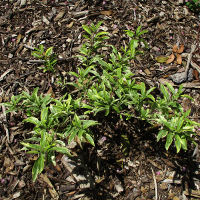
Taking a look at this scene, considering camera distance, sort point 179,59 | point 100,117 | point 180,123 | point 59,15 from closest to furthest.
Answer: point 180,123
point 100,117
point 179,59
point 59,15

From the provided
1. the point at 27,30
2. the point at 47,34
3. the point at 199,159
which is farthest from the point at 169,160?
the point at 27,30

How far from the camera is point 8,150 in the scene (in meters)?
2.74

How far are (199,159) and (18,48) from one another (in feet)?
10.4

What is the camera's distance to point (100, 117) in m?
2.85

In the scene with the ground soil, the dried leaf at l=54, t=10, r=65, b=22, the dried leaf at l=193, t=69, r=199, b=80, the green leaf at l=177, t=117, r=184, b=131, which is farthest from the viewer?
the dried leaf at l=54, t=10, r=65, b=22

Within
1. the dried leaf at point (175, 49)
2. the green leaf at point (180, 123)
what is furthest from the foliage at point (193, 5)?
the green leaf at point (180, 123)

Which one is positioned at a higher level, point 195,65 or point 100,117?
point 195,65

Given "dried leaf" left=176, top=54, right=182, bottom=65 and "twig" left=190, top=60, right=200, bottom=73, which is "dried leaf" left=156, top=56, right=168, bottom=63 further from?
"twig" left=190, top=60, right=200, bottom=73

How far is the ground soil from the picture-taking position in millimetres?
2602

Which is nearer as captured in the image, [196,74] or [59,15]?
[196,74]

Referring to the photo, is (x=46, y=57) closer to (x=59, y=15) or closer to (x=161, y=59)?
(x=59, y=15)

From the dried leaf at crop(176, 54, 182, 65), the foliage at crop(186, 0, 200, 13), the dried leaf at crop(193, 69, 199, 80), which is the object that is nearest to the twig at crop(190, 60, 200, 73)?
the dried leaf at crop(193, 69, 199, 80)

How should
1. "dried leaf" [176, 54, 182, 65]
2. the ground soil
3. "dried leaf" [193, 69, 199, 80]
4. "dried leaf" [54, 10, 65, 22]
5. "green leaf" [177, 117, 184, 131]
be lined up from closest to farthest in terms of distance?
"green leaf" [177, 117, 184, 131] → the ground soil → "dried leaf" [193, 69, 199, 80] → "dried leaf" [176, 54, 182, 65] → "dried leaf" [54, 10, 65, 22]

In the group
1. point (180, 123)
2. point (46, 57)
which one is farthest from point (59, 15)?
point (180, 123)
